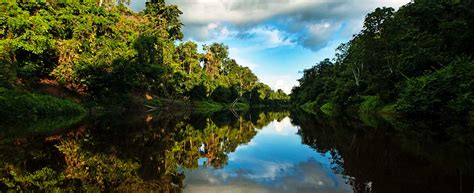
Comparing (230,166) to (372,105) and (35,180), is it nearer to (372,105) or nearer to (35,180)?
(35,180)

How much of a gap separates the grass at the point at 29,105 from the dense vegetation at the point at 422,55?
26471mm

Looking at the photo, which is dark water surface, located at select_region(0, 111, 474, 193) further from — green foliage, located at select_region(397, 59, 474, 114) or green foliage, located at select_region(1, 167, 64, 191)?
green foliage, located at select_region(397, 59, 474, 114)

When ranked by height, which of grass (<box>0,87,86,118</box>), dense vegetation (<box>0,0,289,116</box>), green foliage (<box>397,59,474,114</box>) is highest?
dense vegetation (<box>0,0,289,116</box>)

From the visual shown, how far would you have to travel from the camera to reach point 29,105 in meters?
25.2

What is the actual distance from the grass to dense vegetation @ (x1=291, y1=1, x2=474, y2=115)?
1042 inches

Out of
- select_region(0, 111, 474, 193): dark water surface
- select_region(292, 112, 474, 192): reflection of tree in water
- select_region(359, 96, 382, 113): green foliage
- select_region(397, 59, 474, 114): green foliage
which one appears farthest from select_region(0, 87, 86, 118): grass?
select_region(359, 96, 382, 113): green foliage

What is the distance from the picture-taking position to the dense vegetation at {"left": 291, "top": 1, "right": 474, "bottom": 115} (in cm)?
2269

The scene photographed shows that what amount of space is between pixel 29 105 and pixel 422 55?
3004 cm

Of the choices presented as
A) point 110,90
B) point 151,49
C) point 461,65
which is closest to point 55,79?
point 110,90

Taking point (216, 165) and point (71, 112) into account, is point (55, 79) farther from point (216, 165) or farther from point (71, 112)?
point (216, 165)

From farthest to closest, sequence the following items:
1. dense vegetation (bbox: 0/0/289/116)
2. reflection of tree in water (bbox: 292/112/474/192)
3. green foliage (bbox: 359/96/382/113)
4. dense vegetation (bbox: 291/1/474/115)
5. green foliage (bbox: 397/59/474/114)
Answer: green foliage (bbox: 359/96/382/113) < dense vegetation (bbox: 0/0/289/116) < dense vegetation (bbox: 291/1/474/115) < green foliage (bbox: 397/59/474/114) < reflection of tree in water (bbox: 292/112/474/192)

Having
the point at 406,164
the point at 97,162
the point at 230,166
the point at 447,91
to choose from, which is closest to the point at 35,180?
the point at 97,162

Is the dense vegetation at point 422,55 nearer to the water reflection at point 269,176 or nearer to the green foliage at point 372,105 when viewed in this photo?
the green foliage at point 372,105

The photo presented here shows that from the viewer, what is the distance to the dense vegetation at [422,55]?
22.7m
